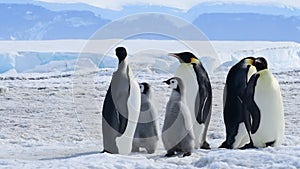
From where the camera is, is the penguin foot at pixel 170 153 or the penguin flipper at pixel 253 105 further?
the penguin flipper at pixel 253 105

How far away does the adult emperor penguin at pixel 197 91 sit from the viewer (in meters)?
6.55

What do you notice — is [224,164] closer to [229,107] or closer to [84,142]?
[229,107]

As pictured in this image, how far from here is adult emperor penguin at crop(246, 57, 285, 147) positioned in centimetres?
609

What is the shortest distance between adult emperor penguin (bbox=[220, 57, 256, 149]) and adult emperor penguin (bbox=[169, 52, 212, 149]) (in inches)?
9.3

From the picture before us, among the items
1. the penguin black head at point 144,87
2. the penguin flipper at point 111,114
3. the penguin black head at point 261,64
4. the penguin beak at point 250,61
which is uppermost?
the penguin beak at point 250,61

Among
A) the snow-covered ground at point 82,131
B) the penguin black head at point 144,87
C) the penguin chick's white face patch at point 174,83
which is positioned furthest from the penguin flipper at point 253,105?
the penguin black head at point 144,87

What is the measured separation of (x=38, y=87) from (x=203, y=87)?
10873 millimetres

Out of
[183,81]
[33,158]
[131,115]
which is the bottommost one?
[33,158]

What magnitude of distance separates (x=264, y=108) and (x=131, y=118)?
1407 mm

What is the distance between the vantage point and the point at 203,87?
21.8 ft

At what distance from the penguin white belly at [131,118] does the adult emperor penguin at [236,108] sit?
1061 millimetres

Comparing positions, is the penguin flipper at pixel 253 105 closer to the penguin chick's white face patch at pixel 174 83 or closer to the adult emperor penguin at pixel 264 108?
the adult emperor penguin at pixel 264 108

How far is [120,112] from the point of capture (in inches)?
238

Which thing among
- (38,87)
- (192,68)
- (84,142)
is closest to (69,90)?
(38,87)
